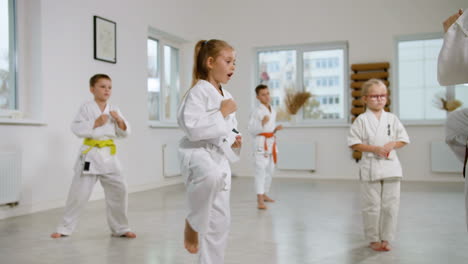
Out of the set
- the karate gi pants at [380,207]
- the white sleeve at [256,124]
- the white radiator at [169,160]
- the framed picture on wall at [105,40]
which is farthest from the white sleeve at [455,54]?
the white radiator at [169,160]

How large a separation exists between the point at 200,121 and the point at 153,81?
5.09 m

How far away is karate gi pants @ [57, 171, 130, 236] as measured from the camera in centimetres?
307

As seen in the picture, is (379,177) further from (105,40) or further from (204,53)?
(105,40)

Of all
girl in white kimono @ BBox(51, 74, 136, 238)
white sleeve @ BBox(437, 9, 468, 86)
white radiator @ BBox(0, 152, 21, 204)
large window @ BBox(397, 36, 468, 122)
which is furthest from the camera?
large window @ BBox(397, 36, 468, 122)

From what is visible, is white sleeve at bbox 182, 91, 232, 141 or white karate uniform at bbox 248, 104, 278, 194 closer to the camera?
white sleeve at bbox 182, 91, 232, 141

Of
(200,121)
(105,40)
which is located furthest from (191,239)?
(105,40)

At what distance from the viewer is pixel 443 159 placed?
20.8 ft

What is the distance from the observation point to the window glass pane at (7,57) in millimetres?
4109

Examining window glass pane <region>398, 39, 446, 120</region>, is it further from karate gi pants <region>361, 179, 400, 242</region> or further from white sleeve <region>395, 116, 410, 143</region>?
karate gi pants <region>361, 179, 400, 242</region>

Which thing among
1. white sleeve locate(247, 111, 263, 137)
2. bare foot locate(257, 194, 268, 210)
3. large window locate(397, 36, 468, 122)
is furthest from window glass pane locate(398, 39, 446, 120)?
bare foot locate(257, 194, 268, 210)

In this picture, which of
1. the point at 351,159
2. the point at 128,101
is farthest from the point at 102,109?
the point at 351,159

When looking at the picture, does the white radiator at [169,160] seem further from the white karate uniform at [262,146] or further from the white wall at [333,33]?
the white karate uniform at [262,146]

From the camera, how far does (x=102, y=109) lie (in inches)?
128

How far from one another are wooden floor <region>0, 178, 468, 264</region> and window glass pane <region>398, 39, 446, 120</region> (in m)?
2.13
